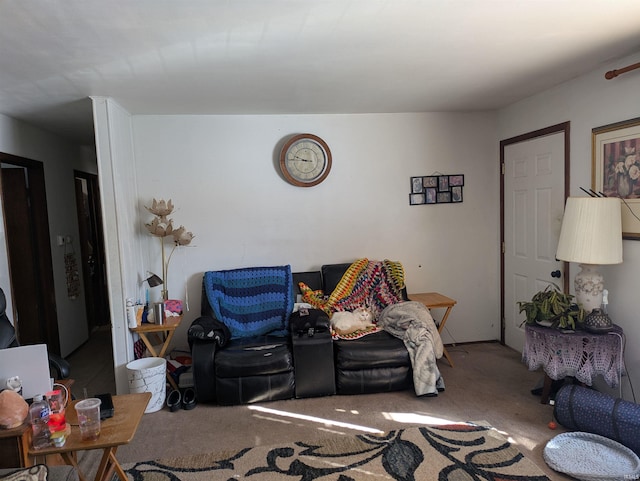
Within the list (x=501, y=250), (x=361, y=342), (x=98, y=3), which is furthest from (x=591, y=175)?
(x=98, y=3)

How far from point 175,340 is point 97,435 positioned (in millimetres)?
2178

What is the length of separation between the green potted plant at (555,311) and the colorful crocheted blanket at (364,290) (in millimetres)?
1169

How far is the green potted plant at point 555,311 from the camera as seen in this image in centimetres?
275

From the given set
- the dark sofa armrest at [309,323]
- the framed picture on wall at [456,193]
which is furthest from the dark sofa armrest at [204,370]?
the framed picture on wall at [456,193]

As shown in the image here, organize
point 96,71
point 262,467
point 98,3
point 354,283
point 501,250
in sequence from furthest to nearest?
point 501,250, point 354,283, point 96,71, point 262,467, point 98,3

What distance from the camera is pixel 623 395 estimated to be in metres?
2.82

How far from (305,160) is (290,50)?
1.64 m

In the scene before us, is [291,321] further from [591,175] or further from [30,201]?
[30,201]

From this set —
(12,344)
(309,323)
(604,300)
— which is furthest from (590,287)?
(12,344)

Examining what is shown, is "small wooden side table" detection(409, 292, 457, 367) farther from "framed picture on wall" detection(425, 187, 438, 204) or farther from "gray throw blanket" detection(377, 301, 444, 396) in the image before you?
"framed picture on wall" detection(425, 187, 438, 204)

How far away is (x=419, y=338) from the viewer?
126 inches

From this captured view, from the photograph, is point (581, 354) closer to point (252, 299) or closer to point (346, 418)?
point (346, 418)

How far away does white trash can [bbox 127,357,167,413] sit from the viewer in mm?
3010

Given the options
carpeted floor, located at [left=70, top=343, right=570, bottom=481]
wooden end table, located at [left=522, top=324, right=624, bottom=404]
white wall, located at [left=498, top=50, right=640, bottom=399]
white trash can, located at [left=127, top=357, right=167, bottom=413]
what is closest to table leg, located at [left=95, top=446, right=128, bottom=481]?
carpeted floor, located at [left=70, top=343, right=570, bottom=481]
